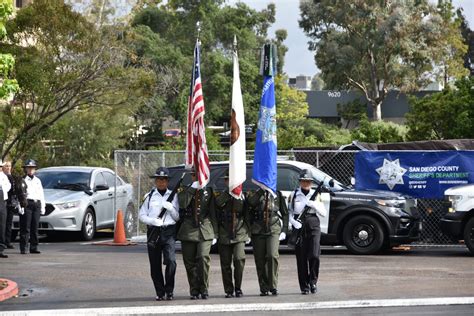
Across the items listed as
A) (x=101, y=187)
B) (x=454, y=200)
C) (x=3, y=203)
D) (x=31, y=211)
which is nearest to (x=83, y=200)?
(x=101, y=187)

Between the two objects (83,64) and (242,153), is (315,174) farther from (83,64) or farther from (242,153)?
(83,64)

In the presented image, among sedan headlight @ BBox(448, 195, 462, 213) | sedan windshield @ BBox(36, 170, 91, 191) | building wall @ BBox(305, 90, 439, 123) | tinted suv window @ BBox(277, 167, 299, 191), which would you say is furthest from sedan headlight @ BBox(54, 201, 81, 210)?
building wall @ BBox(305, 90, 439, 123)

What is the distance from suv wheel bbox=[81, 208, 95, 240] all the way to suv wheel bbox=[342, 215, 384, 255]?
261 inches

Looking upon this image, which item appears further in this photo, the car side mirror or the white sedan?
the car side mirror

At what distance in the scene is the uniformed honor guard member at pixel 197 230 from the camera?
1199 cm

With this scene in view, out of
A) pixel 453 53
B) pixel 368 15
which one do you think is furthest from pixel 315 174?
pixel 453 53

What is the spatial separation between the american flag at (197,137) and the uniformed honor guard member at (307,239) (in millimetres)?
1318

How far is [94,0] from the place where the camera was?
3984cm

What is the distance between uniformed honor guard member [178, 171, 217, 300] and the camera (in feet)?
39.3

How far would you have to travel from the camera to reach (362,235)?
17.5 meters

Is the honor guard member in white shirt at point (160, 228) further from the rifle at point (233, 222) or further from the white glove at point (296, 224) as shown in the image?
the white glove at point (296, 224)

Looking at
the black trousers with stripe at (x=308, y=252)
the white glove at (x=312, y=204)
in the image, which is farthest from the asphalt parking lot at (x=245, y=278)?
the white glove at (x=312, y=204)

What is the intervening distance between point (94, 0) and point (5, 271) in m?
25.8

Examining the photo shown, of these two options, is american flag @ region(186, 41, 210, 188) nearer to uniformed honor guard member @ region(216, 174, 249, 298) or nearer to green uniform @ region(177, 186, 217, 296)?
green uniform @ region(177, 186, 217, 296)
